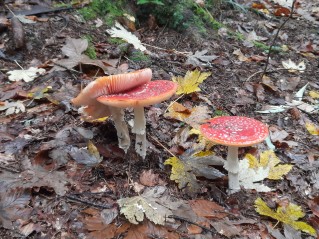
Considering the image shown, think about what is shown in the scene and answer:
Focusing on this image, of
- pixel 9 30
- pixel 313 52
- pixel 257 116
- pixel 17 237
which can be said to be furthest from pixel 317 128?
pixel 9 30

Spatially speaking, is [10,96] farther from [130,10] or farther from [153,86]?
[130,10]

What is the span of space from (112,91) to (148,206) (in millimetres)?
920

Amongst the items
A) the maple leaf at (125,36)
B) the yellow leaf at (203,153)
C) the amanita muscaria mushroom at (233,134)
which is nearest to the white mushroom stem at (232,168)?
→ the amanita muscaria mushroom at (233,134)

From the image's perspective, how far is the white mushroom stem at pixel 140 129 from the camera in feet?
9.43

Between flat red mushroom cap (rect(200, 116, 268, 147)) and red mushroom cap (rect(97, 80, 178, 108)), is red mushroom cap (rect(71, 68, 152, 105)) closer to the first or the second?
red mushroom cap (rect(97, 80, 178, 108))

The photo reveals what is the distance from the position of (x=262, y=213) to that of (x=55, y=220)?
1.63 meters

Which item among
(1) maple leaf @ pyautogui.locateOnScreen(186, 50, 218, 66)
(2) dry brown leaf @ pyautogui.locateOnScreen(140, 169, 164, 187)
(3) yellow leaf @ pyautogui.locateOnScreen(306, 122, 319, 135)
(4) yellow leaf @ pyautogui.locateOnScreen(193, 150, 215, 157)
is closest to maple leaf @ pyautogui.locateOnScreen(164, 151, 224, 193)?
(4) yellow leaf @ pyautogui.locateOnScreen(193, 150, 215, 157)

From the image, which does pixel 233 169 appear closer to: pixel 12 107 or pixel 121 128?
pixel 121 128

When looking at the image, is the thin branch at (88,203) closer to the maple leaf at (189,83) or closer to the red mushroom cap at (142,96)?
the red mushroom cap at (142,96)

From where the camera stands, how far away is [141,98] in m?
2.49

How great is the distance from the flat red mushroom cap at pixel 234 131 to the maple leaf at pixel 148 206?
61 cm

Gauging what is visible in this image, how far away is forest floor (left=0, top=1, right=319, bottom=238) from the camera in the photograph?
252 cm

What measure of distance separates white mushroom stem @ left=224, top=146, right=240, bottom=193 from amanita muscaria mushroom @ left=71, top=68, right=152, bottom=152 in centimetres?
90

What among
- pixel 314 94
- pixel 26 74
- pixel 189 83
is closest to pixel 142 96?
pixel 189 83
